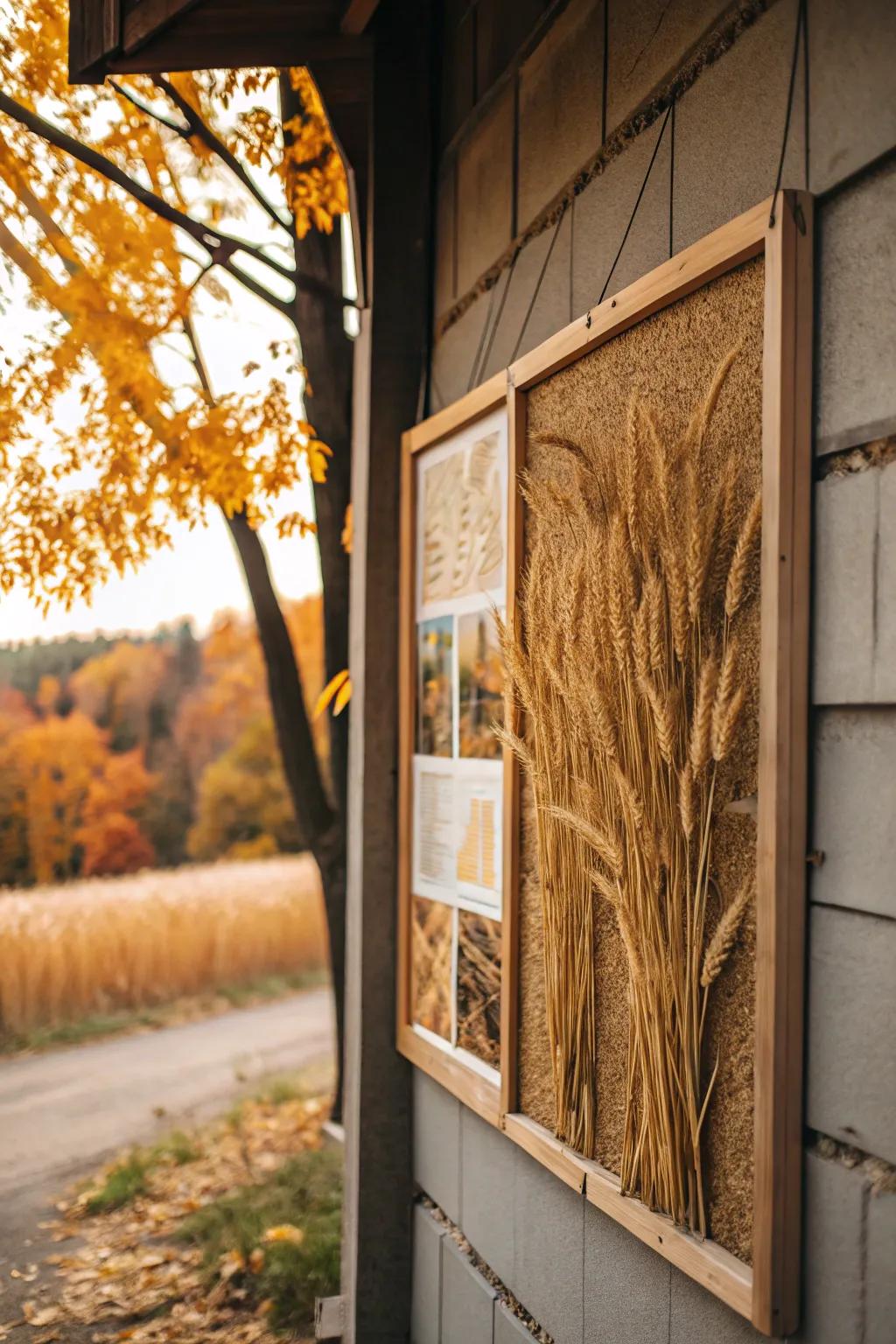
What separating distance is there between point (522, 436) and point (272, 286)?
224cm

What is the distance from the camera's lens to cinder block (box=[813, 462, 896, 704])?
3.57 feet

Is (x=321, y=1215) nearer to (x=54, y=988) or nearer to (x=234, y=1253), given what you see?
(x=234, y=1253)

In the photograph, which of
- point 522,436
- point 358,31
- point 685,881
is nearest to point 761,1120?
point 685,881

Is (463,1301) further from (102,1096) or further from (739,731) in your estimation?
(102,1096)

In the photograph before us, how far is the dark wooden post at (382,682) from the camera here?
2373 millimetres

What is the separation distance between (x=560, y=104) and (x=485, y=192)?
1.23ft

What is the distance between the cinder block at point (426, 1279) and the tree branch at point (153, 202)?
220 cm

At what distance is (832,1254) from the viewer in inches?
44.1

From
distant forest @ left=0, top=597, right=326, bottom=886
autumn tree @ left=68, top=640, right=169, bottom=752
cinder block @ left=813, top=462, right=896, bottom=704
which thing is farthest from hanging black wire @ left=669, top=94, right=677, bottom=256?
autumn tree @ left=68, top=640, right=169, bottom=752

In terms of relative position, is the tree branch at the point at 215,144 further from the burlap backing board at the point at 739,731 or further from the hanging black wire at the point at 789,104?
the hanging black wire at the point at 789,104

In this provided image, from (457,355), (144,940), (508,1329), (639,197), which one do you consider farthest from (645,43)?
(144,940)

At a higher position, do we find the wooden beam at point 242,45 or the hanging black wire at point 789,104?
the wooden beam at point 242,45

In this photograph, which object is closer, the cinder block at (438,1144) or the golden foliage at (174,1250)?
the cinder block at (438,1144)

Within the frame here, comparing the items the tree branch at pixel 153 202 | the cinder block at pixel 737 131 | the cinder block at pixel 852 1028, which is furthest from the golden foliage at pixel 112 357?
the cinder block at pixel 852 1028
